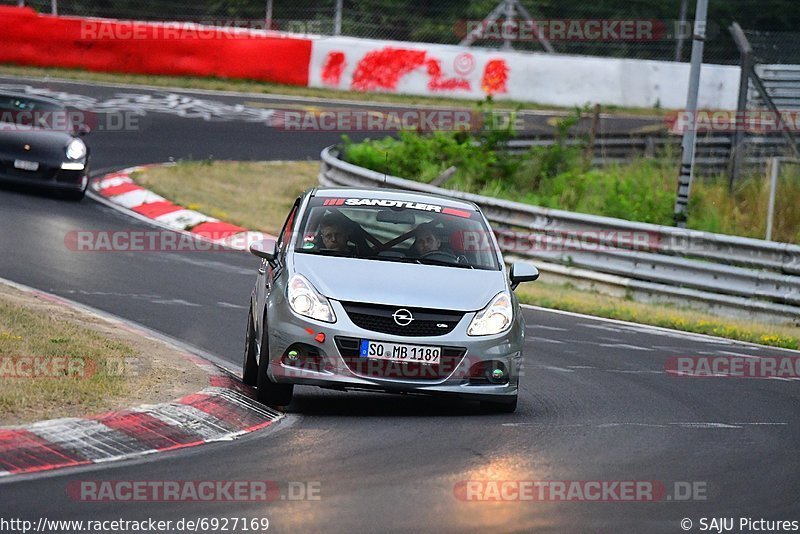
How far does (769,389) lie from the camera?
11.7 metres

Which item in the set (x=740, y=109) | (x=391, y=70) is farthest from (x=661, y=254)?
(x=391, y=70)

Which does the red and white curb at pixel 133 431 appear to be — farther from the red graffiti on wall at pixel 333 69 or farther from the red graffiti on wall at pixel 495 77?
the red graffiti on wall at pixel 495 77

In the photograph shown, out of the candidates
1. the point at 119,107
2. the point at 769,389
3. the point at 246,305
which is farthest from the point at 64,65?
the point at 769,389

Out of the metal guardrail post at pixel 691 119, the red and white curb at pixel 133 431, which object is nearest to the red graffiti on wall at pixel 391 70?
the metal guardrail post at pixel 691 119

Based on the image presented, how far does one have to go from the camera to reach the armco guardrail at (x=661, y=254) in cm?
1700

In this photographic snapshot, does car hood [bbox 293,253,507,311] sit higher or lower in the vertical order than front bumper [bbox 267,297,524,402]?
higher

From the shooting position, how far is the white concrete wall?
34625 mm

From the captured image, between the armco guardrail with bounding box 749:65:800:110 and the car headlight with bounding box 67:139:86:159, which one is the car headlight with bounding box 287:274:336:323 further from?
the armco guardrail with bounding box 749:65:800:110

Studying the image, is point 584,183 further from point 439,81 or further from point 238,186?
point 439,81

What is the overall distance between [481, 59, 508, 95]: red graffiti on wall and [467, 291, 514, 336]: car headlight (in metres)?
25.9

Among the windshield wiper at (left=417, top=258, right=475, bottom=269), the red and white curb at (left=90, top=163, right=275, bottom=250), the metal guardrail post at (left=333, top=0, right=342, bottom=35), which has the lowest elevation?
the red and white curb at (left=90, top=163, right=275, bottom=250)

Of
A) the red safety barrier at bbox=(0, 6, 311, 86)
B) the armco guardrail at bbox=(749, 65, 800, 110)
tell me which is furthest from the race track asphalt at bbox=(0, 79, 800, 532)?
the red safety barrier at bbox=(0, 6, 311, 86)

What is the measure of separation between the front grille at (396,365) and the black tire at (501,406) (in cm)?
59

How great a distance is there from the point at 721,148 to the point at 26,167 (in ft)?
47.2
